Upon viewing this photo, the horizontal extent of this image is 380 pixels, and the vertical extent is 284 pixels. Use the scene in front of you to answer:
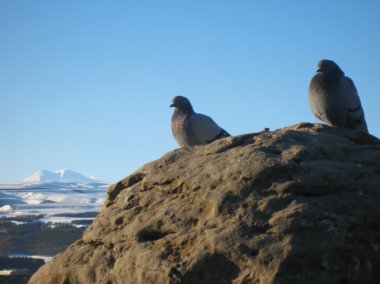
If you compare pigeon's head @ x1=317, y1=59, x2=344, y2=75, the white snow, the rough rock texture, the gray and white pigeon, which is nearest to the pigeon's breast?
the gray and white pigeon

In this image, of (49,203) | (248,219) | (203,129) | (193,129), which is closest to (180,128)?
(193,129)

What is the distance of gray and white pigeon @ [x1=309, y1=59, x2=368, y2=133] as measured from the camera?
23.5 feet

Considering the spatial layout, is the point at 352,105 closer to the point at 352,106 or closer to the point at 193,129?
the point at 352,106

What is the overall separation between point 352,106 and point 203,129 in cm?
314

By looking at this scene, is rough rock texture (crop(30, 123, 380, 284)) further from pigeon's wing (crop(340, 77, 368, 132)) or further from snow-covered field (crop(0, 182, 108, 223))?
snow-covered field (crop(0, 182, 108, 223))

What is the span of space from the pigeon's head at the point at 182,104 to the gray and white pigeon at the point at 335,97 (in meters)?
3.27

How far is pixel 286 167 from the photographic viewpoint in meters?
4.31

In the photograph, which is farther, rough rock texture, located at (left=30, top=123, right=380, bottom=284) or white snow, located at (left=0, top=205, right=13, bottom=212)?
white snow, located at (left=0, top=205, right=13, bottom=212)

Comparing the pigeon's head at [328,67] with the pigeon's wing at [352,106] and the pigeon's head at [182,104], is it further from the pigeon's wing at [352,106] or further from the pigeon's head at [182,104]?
the pigeon's head at [182,104]

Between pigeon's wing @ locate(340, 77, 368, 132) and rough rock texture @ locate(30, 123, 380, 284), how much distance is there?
202 cm

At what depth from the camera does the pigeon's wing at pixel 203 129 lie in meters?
9.41

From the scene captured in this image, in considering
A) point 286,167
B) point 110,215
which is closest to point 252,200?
point 286,167

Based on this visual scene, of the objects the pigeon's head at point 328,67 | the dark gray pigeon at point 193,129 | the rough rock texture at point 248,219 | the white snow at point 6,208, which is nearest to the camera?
the rough rock texture at point 248,219

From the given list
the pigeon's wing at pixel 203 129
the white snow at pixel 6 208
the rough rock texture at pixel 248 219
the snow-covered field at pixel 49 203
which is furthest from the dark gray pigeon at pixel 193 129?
the white snow at pixel 6 208
